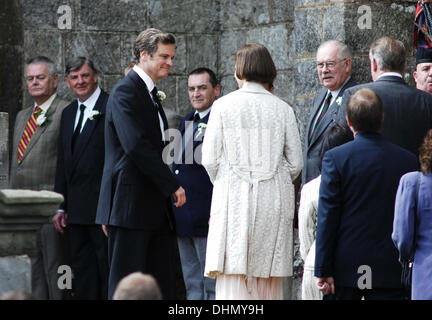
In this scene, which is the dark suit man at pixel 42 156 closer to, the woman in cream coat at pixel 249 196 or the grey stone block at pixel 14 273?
the woman in cream coat at pixel 249 196

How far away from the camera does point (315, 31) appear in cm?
773

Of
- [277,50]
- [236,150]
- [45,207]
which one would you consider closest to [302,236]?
[236,150]

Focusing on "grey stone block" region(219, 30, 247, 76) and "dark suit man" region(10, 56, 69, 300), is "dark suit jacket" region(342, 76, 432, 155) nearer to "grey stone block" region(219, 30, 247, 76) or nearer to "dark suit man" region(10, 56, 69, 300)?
"dark suit man" region(10, 56, 69, 300)

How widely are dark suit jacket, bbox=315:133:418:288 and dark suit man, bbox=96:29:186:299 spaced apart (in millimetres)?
1149

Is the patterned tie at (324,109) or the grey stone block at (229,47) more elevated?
the grey stone block at (229,47)

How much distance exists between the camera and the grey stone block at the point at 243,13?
9453 millimetres

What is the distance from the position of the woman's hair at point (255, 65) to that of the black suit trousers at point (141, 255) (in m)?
1.06

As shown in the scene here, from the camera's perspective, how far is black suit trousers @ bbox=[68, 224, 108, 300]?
7367 mm

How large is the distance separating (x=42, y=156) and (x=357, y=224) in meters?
3.26

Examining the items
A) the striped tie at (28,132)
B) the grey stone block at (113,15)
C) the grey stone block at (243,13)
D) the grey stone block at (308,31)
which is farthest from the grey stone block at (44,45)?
the grey stone block at (308,31)

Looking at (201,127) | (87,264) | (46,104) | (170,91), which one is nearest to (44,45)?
(170,91)

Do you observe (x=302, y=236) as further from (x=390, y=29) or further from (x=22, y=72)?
(x=22, y=72)
